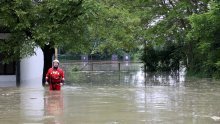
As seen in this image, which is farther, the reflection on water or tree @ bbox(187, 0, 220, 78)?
tree @ bbox(187, 0, 220, 78)

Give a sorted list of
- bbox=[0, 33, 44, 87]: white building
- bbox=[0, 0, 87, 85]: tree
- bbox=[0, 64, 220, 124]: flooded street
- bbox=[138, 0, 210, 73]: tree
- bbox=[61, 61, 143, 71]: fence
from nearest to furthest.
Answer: bbox=[0, 64, 220, 124]: flooded street
bbox=[0, 0, 87, 85]: tree
bbox=[0, 33, 44, 87]: white building
bbox=[138, 0, 210, 73]: tree
bbox=[61, 61, 143, 71]: fence

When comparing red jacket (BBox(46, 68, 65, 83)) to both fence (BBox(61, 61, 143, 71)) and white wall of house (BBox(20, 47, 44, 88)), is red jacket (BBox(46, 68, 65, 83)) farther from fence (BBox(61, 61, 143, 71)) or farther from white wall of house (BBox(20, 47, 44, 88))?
fence (BBox(61, 61, 143, 71))

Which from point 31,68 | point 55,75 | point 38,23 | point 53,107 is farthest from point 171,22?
point 53,107

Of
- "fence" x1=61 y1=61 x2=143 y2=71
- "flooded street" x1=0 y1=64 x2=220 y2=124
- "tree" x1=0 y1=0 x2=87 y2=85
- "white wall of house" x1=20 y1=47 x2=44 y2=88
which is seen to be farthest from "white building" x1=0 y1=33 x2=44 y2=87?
"fence" x1=61 y1=61 x2=143 y2=71

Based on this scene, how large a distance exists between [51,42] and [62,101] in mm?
7380

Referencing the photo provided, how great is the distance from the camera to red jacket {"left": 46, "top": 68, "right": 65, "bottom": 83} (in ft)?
55.5

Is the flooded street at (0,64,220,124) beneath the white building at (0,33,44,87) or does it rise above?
beneath

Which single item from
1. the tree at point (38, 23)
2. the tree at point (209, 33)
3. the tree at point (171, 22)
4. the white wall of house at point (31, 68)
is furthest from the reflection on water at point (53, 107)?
the tree at point (171, 22)

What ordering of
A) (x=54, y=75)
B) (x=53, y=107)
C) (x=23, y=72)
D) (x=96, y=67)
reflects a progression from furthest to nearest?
(x=96, y=67), (x=23, y=72), (x=54, y=75), (x=53, y=107)

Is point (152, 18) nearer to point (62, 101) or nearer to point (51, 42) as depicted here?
point (51, 42)

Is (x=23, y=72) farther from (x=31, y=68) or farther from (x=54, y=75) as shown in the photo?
(x=54, y=75)

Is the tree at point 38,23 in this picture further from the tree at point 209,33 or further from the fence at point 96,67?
the fence at point 96,67

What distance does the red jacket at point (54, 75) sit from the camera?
1692 centimetres

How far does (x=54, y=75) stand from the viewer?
16.9m
